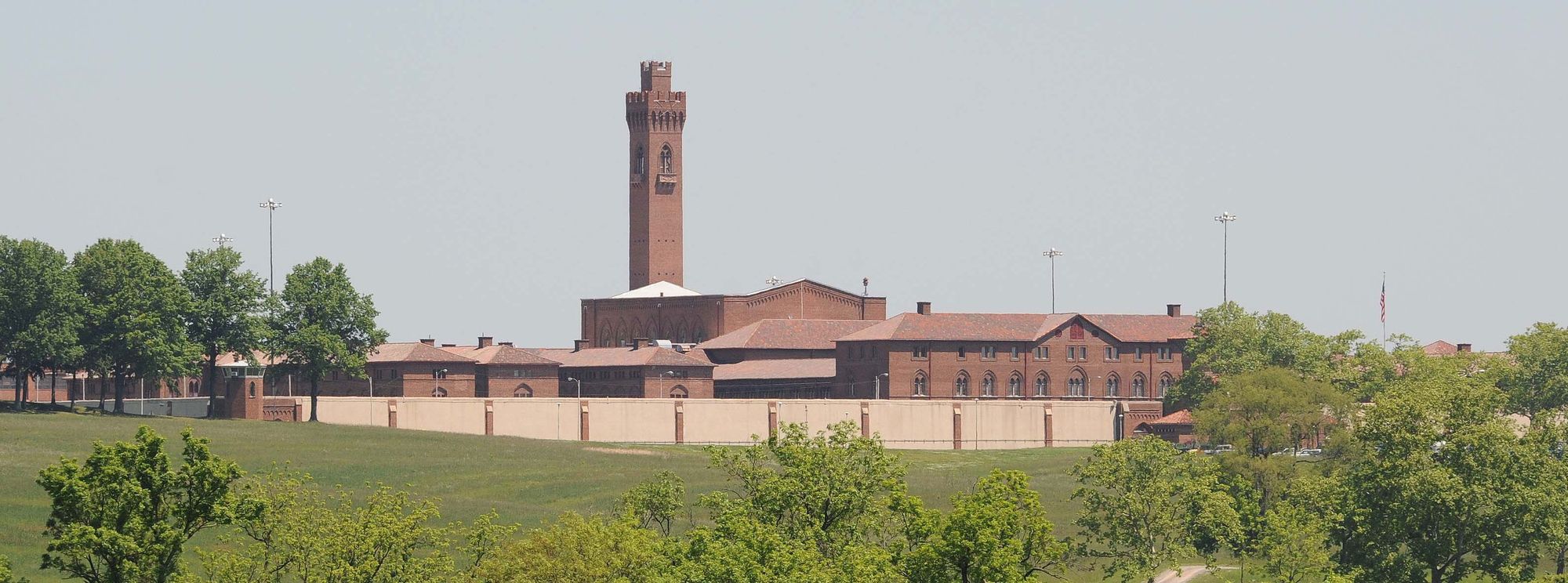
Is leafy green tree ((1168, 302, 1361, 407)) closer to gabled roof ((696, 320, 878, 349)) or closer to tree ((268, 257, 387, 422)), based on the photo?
gabled roof ((696, 320, 878, 349))

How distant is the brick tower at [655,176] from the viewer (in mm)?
177000

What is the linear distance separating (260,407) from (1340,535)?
62.4m

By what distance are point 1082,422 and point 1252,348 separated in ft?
57.0

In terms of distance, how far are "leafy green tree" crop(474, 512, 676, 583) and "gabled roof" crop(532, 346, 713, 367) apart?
82.5m

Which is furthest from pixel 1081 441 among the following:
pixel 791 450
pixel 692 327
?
pixel 791 450

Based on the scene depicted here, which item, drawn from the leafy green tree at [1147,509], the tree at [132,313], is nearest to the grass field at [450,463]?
the tree at [132,313]

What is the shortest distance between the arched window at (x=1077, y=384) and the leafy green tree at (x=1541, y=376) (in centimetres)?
2992

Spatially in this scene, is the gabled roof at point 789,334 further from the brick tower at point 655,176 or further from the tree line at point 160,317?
the tree line at point 160,317

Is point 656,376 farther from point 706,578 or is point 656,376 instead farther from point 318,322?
point 706,578

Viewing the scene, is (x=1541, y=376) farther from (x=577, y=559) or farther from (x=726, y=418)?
(x=577, y=559)

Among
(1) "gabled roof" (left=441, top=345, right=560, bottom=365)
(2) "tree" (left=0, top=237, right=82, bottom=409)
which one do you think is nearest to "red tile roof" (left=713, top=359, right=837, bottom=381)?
(1) "gabled roof" (left=441, top=345, right=560, bottom=365)

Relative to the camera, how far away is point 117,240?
119562mm

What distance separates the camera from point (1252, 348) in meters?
126

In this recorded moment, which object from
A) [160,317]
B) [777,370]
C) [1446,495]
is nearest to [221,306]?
[160,317]
